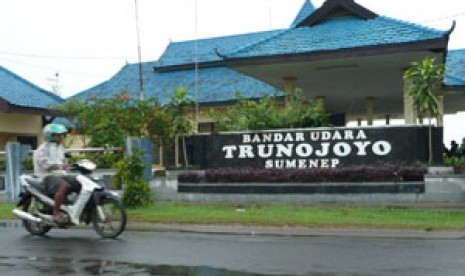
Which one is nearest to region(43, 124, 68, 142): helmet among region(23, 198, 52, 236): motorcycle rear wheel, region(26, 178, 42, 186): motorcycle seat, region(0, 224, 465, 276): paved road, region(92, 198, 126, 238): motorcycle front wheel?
region(26, 178, 42, 186): motorcycle seat

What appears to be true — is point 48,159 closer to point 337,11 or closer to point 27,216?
point 27,216

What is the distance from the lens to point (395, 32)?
790 inches

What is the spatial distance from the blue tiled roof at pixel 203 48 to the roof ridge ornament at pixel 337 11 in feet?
37.8

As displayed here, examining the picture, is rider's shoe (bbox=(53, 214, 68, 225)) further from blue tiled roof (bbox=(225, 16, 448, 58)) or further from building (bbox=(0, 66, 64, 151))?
building (bbox=(0, 66, 64, 151))

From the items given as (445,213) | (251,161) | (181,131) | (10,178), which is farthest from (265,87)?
(445,213)

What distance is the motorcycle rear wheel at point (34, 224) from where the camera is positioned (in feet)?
38.5

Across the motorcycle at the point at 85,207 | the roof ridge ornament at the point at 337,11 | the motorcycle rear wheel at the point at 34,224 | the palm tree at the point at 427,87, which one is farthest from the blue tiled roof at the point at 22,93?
the palm tree at the point at 427,87

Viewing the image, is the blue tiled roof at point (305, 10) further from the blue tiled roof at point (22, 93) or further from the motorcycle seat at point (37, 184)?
the motorcycle seat at point (37, 184)

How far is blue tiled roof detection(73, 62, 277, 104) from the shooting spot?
3095cm

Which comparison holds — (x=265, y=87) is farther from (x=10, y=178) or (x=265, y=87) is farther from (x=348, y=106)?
(x=10, y=178)

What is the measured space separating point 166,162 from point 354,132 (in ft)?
41.5

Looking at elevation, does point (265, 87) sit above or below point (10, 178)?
above

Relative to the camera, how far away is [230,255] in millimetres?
9016

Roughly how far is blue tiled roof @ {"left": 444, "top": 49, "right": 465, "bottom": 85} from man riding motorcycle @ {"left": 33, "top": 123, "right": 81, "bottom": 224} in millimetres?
19678
